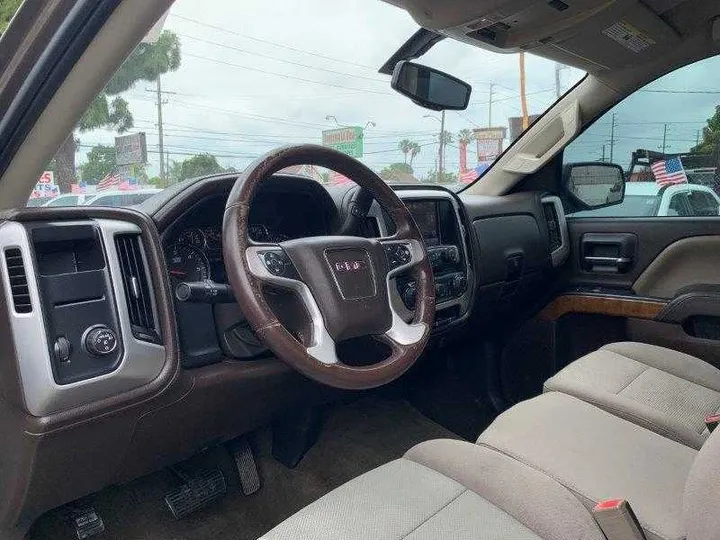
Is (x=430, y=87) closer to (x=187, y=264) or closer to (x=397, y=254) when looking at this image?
(x=397, y=254)

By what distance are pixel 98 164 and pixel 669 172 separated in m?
2.09

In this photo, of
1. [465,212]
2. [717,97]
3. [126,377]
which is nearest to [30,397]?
[126,377]

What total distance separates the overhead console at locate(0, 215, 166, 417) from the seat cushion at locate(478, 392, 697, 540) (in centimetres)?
84

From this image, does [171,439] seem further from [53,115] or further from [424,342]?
[53,115]

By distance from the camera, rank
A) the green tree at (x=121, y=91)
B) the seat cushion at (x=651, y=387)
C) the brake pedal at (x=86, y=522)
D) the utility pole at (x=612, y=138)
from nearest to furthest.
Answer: the green tree at (x=121, y=91) < the seat cushion at (x=651, y=387) < the brake pedal at (x=86, y=522) < the utility pole at (x=612, y=138)

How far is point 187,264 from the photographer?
160 centimetres

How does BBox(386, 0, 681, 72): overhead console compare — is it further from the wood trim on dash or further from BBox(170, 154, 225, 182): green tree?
the wood trim on dash

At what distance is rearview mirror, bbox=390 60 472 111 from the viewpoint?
1.82m

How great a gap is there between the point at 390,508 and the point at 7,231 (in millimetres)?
900

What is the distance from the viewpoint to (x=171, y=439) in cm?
160

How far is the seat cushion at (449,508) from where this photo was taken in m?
1.03

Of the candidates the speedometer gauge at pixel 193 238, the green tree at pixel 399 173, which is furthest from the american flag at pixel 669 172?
the speedometer gauge at pixel 193 238

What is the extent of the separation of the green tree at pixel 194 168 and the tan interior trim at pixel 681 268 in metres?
1.72

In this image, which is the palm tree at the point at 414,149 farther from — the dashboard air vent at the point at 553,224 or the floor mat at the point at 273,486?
the floor mat at the point at 273,486
